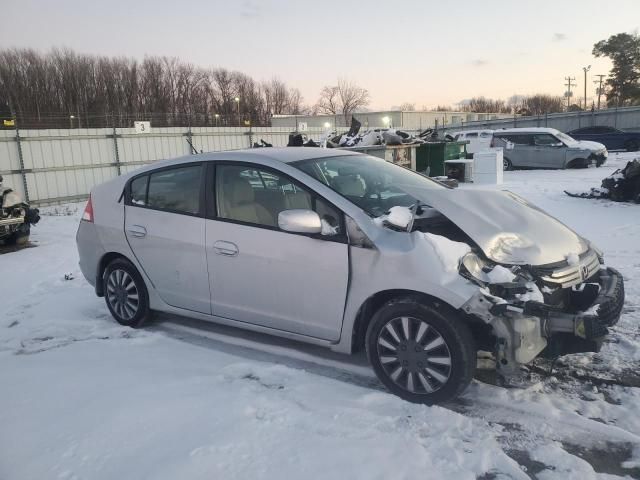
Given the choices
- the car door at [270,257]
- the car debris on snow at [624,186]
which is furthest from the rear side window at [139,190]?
the car debris on snow at [624,186]

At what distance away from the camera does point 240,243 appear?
152 inches

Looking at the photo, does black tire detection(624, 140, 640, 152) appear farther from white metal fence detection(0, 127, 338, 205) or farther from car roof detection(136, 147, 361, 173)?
car roof detection(136, 147, 361, 173)

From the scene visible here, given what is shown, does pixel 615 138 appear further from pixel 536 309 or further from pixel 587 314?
pixel 536 309

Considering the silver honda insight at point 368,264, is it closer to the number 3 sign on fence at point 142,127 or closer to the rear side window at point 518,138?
the number 3 sign on fence at point 142,127

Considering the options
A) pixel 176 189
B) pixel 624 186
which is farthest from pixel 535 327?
pixel 624 186

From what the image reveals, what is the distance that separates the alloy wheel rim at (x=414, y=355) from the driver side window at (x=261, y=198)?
748 mm

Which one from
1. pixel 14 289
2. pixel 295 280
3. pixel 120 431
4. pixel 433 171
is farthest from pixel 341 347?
pixel 433 171

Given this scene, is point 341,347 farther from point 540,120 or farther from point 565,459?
point 540,120

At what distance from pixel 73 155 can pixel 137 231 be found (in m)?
12.7

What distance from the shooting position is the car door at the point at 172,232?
4176 millimetres

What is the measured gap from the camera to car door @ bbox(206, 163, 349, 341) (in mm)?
3498

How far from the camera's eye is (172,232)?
4.29 meters

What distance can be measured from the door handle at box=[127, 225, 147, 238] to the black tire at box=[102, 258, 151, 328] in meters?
0.30

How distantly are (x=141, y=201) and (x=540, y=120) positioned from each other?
4121cm
